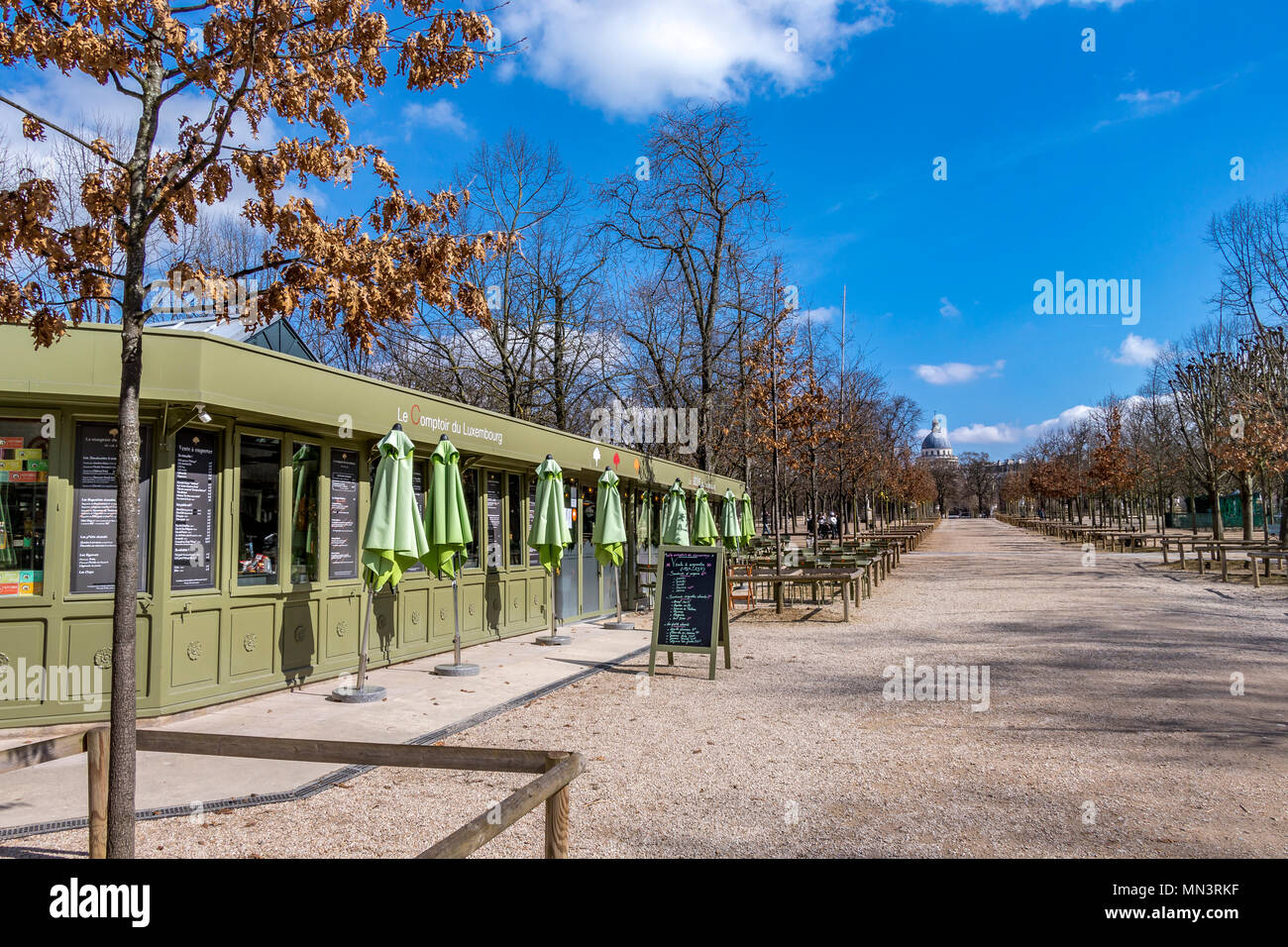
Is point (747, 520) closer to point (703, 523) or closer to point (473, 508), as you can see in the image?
point (703, 523)

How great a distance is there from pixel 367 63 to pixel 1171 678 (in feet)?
29.0

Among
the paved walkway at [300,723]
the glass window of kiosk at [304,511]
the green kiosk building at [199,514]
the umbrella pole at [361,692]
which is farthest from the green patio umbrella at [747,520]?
the umbrella pole at [361,692]

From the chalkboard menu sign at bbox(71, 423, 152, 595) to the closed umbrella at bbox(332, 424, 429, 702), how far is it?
1.76 metres

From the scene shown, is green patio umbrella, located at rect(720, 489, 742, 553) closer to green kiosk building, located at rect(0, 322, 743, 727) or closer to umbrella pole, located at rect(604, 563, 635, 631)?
umbrella pole, located at rect(604, 563, 635, 631)

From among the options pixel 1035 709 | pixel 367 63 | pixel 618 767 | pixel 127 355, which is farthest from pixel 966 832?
pixel 367 63

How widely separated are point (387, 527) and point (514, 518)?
179 inches

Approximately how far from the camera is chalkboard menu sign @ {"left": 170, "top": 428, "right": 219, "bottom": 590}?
6.86m

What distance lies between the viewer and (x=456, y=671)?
28.8ft

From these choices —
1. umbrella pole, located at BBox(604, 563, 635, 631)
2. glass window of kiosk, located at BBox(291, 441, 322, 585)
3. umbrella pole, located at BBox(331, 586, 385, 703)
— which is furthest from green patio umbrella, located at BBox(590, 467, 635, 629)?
umbrella pole, located at BBox(331, 586, 385, 703)

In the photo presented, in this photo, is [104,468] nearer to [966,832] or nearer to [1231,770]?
[966,832]

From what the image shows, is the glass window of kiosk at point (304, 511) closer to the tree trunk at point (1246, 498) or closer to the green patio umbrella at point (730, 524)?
the green patio umbrella at point (730, 524)

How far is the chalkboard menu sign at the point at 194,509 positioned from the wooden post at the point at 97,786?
3880 millimetres

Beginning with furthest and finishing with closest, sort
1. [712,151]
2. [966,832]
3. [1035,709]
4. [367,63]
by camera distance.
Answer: [712,151]
[1035,709]
[966,832]
[367,63]

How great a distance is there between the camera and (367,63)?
12.5ft
